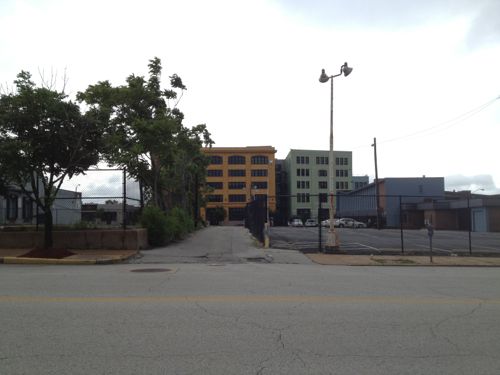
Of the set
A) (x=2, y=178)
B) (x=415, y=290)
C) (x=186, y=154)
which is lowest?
(x=415, y=290)

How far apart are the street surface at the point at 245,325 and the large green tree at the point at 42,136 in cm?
530

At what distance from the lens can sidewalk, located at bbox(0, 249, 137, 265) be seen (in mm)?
15344

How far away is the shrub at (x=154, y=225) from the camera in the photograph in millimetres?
20703

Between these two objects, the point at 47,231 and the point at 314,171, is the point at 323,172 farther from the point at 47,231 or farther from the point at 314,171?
the point at 47,231

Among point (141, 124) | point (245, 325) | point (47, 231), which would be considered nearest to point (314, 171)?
point (141, 124)

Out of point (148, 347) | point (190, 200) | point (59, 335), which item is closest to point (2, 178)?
point (59, 335)

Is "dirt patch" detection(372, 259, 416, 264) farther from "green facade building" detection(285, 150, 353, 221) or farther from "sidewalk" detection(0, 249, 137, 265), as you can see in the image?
"green facade building" detection(285, 150, 353, 221)

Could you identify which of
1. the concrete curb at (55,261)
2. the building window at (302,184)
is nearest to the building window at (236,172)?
the building window at (302,184)

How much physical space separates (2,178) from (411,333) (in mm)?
16960

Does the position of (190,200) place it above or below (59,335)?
above

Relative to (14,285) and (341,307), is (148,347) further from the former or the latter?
(14,285)

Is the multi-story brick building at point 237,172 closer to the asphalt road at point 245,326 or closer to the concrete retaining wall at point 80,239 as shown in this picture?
the concrete retaining wall at point 80,239

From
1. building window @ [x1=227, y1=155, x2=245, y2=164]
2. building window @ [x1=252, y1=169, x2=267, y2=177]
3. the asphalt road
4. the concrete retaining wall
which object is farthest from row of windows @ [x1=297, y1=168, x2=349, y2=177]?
the asphalt road

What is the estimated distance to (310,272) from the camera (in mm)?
13594
